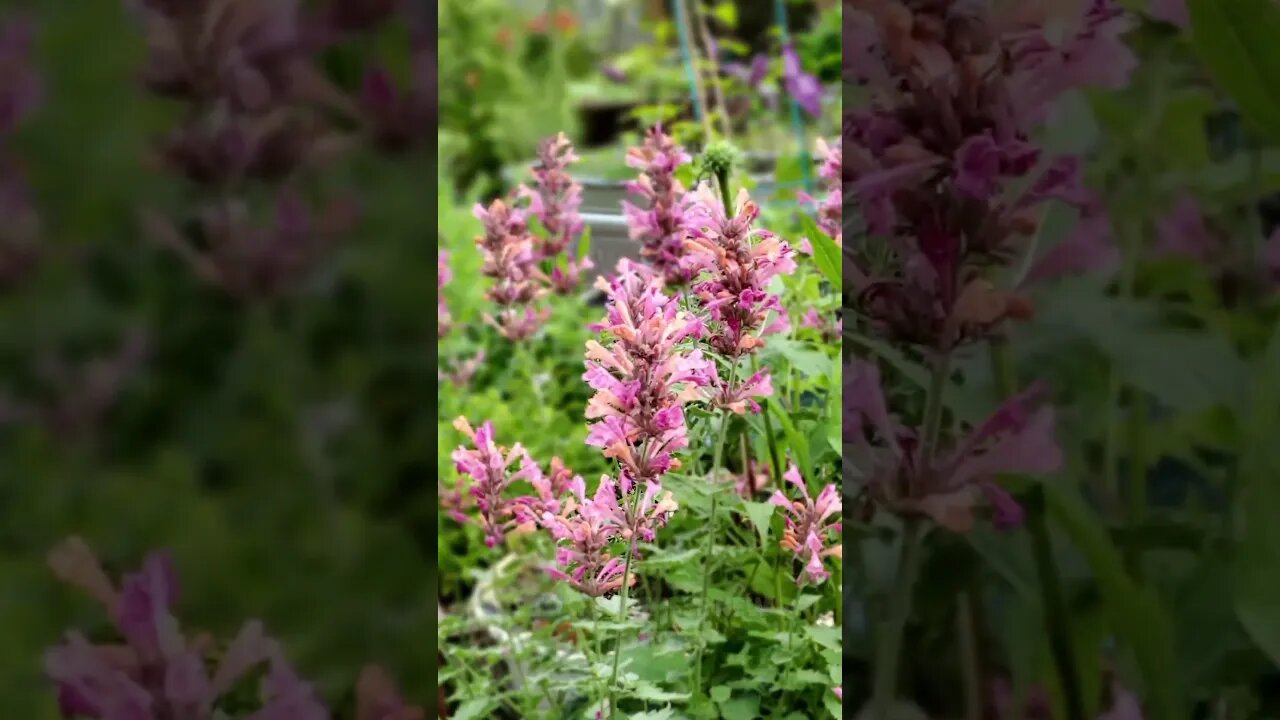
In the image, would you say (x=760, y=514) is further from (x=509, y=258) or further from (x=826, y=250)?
(x=509, y=258)

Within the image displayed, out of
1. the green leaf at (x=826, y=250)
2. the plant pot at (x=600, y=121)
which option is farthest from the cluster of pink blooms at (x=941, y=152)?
the plant pot at (x=600, y=121)

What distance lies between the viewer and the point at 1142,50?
37cm

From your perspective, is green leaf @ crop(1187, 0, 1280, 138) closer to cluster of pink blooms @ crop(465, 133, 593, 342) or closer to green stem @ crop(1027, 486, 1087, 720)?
green stem @ crop(1027, 486, 1087, 720)

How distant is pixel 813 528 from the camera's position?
435mm

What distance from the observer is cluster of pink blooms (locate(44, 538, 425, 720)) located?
26 centimetres

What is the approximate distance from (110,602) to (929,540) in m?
0.24

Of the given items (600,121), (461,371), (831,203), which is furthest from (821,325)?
(600,121)

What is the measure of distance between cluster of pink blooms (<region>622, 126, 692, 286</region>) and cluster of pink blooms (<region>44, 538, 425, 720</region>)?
234 millimetres

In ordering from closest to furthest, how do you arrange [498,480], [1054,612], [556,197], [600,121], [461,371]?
[1054,612] → [498,480] → [556,197] → [461,371] → [600,121]

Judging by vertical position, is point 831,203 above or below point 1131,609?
above

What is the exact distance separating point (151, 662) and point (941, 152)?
26 centimetres

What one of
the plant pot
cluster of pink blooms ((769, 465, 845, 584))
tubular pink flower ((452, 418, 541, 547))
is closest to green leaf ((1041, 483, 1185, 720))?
cluster of pink blooms ((769, 465, 845, 584))

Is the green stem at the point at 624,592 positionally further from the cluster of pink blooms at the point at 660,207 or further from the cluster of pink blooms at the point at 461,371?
the cluster of pink blooms at the point at 461,371

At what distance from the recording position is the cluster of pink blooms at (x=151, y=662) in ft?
0.84
